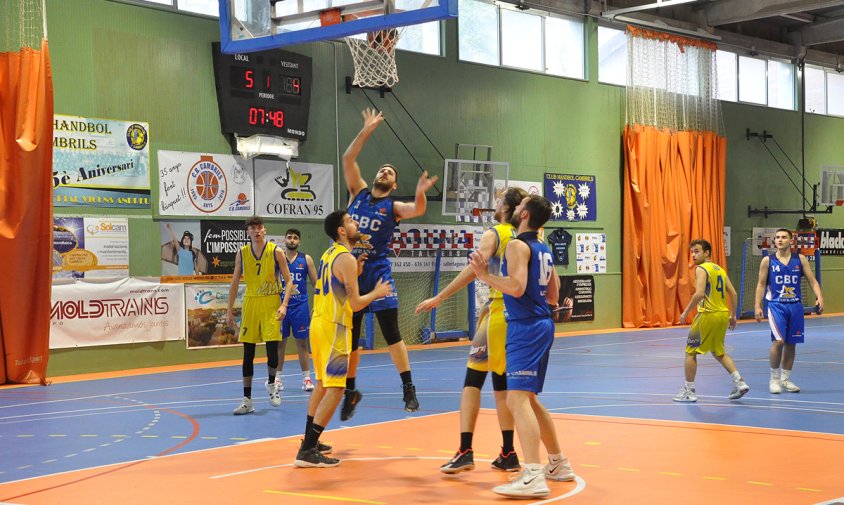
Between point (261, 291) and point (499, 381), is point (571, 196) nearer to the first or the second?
point (261, 291)

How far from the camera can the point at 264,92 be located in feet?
57.8

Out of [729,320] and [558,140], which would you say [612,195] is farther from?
[729,320]

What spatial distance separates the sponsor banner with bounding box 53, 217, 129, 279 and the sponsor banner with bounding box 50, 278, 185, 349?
0.66 ft

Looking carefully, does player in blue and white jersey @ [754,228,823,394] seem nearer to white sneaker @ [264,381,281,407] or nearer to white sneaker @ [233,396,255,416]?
white sneaker @ [264,381,281,407]

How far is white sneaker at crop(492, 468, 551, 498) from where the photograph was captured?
6.19 m

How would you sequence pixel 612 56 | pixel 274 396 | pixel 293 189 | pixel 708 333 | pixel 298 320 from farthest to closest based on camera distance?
pixel 612 56 < pixel 293 189 < pixel 298 320 < pixel 708 333 < pixel 274 396

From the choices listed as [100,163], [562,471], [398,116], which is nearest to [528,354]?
[562,471]

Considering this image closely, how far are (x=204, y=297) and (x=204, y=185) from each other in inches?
78.1

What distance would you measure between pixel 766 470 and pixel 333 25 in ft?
21.3

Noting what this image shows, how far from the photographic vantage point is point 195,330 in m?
17.0

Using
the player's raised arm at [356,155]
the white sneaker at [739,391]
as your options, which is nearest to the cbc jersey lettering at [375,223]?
the player's raised arm at [356,155]

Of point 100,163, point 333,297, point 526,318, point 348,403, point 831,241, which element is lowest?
point 348,403

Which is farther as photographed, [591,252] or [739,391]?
[591,252]

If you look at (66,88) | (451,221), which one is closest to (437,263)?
(451,221)
